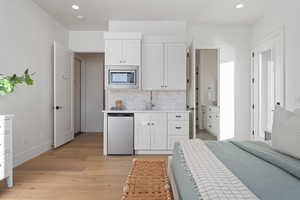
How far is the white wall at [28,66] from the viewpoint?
3209 mm

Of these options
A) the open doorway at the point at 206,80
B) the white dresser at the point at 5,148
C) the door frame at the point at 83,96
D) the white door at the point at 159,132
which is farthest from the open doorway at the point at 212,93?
the door frame at the point at 83,96

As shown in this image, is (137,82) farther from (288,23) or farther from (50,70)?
(288,23)

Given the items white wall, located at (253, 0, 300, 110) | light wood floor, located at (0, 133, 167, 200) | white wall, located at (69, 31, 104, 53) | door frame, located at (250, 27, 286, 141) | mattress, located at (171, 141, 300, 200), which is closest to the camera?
mattress, located at (171, 141, 300, 200)

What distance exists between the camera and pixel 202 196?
1.06m

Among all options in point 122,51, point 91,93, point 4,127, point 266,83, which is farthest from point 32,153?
point 266,83

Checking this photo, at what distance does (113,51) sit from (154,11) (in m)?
1.13

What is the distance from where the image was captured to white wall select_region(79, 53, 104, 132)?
706cm

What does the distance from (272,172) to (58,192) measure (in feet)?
7.20

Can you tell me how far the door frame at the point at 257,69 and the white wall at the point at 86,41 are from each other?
3610 millimetres

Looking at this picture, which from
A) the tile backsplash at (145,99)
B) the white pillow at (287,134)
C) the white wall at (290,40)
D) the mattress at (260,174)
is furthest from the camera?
the tile backsplash at (145,99)

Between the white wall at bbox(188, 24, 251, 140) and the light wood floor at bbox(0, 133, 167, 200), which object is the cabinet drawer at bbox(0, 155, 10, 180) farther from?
the white wall at bbox(188, 24, 251, 140)

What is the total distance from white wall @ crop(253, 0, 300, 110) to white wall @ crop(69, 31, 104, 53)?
3.76 m

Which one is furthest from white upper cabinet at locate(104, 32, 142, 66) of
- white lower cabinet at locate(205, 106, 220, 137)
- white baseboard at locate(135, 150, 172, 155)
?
white lower cabinet at locate(205, 106, 220, 137)

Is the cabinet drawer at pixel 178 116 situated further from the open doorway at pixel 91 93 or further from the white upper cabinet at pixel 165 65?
the open doorway at pixel 91 93
